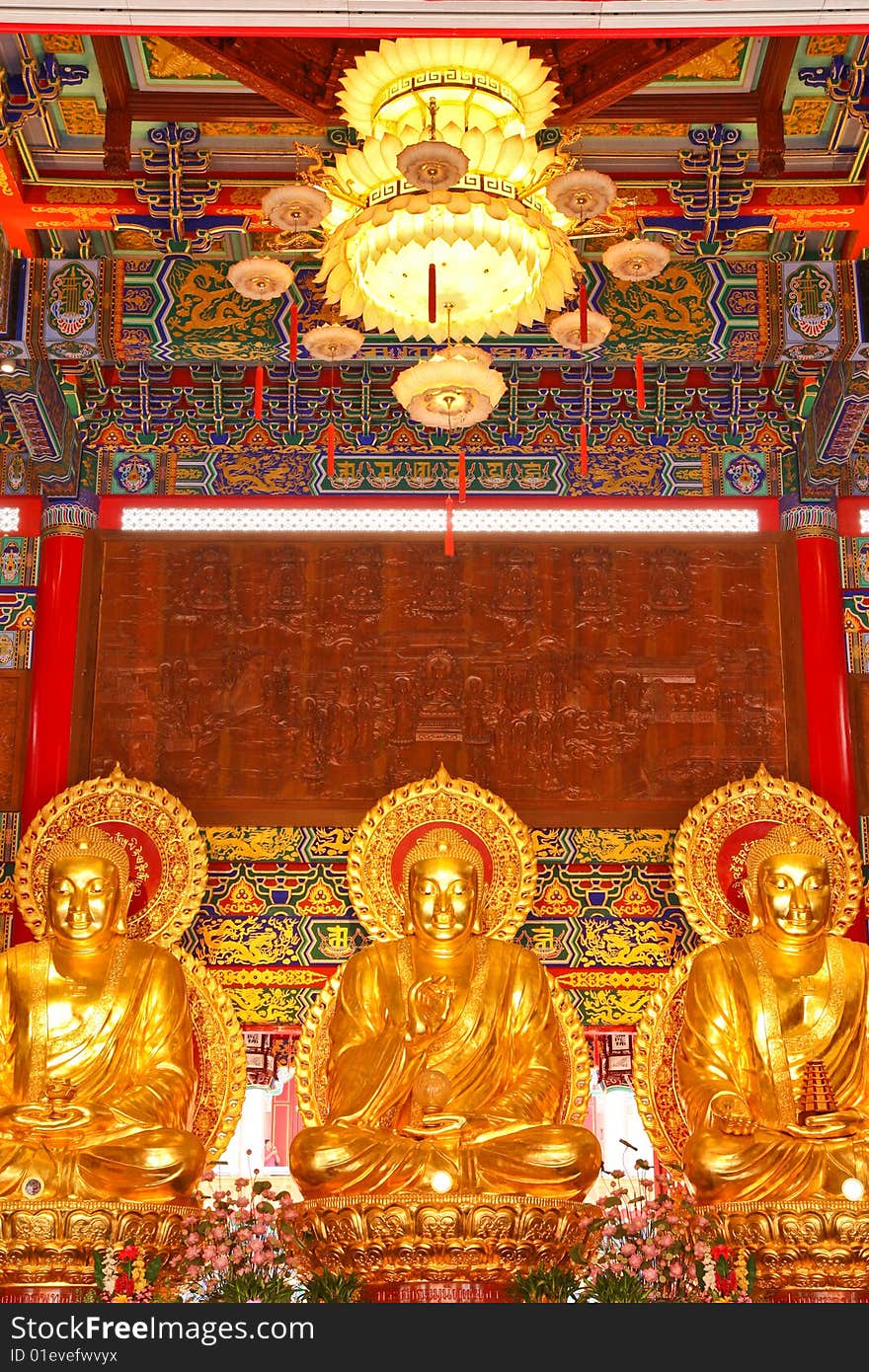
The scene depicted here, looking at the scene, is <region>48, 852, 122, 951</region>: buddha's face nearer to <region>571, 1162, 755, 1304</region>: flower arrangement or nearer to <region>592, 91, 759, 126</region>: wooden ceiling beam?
<region>571, 1162, 755, 1304</region>: flower arrangement

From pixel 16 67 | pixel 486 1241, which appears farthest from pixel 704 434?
pixel 486 1241

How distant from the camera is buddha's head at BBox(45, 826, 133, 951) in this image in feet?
18.5

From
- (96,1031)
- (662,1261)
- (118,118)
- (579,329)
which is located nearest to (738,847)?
(662,1261)

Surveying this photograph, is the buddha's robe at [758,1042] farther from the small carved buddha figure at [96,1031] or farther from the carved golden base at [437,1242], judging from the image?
the small carved buddha figure at [96,1031]

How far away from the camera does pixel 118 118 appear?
16.9 ft

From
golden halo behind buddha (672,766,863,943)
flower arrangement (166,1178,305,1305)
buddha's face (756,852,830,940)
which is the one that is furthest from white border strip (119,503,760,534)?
flower arrangement (166,1178,305,1305)

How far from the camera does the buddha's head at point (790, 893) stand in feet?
18.6

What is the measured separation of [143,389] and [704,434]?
2441mm

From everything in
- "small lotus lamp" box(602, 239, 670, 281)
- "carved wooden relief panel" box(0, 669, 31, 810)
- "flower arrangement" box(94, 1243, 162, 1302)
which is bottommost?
"flower arrangement" box(94, 1243, 162, 1302)

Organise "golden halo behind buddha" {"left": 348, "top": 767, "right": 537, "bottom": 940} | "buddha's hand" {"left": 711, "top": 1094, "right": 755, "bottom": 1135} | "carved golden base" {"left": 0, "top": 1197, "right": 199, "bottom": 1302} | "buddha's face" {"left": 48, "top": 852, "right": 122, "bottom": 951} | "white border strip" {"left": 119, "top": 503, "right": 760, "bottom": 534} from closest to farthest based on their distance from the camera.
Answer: "carved golden base" {"left": 0, "top": 1197, "right": 199, "bottom": 1302} → "buddha's hand" {"left": 711, "top": 1094, "right": 755, "bottom": 1135} → "buddha's face" {"left": 48, "top": 852, "right": 122, "bottom": 951} → "golden halo behind buddha" {"left": 348, "top": 767, "right": 537, "bottom": 940} → "white border strip" {"left": 119, "top": 503, "right": 760, "bottom": 534}

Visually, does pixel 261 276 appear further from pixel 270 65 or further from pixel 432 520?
pixel 432 520

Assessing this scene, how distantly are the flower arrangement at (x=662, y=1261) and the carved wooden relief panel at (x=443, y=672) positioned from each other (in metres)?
2.06

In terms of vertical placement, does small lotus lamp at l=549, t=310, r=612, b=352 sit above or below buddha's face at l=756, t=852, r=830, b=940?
above

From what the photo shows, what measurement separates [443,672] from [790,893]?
1.71 meters
